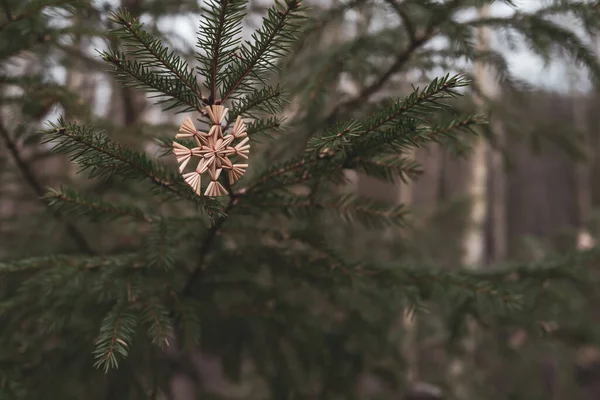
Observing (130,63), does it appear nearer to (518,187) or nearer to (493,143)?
(493,143)

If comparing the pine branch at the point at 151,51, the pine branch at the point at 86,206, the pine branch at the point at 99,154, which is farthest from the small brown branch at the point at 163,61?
the pine branch at the point at 86,206

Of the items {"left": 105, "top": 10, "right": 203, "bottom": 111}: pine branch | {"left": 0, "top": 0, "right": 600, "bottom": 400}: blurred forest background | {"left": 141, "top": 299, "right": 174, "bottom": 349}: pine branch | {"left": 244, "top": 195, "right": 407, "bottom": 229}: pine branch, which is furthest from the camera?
{"left": 0, "top": 0, "right": 600, "bottom": 400}: blurred forest background

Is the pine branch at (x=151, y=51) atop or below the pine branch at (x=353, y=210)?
atop

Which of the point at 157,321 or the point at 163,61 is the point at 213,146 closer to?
the point at 163,61

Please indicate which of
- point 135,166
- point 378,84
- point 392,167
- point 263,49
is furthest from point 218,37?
point 378,84

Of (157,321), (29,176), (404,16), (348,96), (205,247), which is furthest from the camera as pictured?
(348,96)

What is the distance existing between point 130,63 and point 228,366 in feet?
3.14

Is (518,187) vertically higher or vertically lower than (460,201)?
higher

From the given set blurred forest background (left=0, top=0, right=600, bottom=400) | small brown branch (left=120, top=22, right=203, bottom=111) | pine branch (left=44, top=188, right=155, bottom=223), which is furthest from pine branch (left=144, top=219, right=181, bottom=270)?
small brown branch (left=120, top=22, right=203, bottom=111)

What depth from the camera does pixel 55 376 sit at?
98 cm

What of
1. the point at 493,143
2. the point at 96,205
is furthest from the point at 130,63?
the point at 493,143

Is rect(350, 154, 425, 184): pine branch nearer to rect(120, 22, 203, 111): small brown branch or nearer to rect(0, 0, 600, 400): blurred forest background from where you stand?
rect(0, 0, 600, 400): blurred forest background

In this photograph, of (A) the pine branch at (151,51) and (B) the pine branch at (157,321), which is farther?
(B) the pine branch at (157,321)

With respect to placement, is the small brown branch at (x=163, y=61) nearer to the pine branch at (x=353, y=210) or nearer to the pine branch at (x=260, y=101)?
the pine branch at (x=260, y=101)
